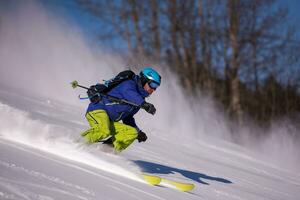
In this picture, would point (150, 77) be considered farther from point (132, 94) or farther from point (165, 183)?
point (165, 183)

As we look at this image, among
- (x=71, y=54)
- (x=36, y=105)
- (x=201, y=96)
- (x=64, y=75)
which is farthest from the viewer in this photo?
(x=201, y=96)

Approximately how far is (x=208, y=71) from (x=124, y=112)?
2014 cm

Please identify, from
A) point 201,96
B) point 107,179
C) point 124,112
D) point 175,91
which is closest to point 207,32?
point 201,96

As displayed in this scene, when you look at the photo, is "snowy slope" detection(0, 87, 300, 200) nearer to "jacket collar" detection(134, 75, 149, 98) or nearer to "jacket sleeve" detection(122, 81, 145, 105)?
"jacket sleeve" detection(122, 81, 145, 105)

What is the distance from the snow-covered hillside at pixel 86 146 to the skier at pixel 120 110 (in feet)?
0.90

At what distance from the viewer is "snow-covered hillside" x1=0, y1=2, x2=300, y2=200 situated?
14.6 feet

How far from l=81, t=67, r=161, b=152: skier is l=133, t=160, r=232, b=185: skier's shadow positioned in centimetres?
60

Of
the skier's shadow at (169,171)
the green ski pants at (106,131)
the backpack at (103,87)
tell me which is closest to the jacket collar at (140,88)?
the backpack at (103,87)

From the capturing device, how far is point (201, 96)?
2439 cm

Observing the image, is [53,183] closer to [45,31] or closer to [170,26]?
[45,31]

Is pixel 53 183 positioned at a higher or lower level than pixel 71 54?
lower

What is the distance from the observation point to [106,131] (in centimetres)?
625

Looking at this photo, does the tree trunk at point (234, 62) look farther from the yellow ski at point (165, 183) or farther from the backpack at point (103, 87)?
the yellow ski at point (165, 183)

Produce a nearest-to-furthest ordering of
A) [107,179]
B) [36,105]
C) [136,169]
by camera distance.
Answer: [107,179] → [136,169] → [36,105]
